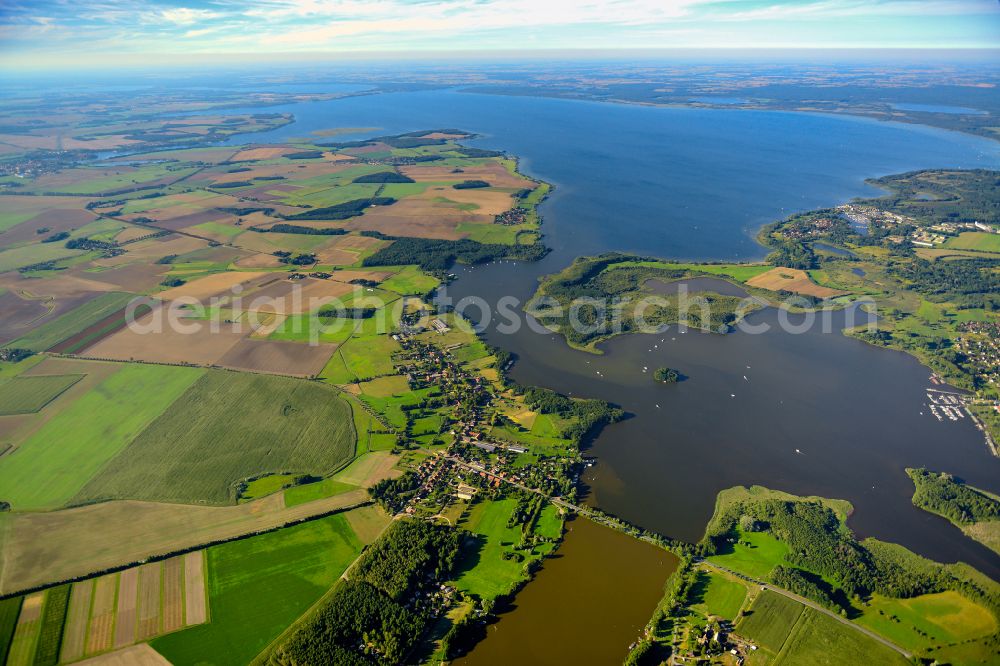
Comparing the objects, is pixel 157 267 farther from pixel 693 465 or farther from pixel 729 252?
pixel 729 252

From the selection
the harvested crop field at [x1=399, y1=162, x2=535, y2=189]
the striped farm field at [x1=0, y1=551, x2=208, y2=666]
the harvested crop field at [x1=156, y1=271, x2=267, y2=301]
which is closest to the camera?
the striped farm field at [x1=0, y1=551, x2=208, y2=666]

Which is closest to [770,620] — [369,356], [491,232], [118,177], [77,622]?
[77,622]

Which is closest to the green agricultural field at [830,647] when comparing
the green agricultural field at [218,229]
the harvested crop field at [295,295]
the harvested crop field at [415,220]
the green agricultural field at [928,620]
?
the green agricultural field at [928,620]

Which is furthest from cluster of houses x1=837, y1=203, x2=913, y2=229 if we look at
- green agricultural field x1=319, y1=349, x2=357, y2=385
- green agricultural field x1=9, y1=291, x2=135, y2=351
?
green agricultural field x1=9, y1=291, x2=135, y2=351

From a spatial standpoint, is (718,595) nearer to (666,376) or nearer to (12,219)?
(666,376)

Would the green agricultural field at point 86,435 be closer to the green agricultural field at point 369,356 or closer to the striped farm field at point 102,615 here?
the striped farm field at point 102,615

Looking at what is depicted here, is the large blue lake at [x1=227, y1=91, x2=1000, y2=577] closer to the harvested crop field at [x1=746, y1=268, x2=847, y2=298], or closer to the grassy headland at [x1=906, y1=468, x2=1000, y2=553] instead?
the grassy headland at [x1=906, y1=468, x2=1000, y2=553]
